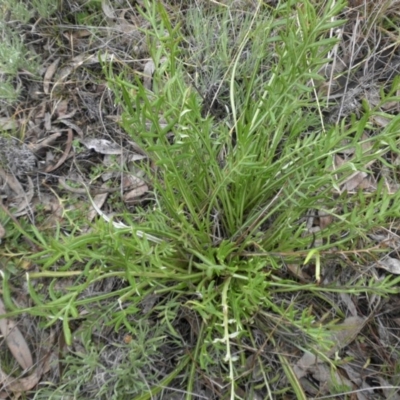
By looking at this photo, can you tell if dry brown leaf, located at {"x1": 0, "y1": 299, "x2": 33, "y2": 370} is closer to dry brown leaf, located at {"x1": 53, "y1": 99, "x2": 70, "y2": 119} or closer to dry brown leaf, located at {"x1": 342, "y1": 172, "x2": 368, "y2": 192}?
dry brown leaf, located at {"x1": 53, "y1": 99, "x2": 70, "y2": 119}

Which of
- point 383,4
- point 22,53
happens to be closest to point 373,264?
point 383,4

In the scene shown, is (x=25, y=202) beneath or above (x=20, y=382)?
above

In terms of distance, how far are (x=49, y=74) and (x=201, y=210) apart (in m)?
0.75

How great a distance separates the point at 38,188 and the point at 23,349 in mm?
464

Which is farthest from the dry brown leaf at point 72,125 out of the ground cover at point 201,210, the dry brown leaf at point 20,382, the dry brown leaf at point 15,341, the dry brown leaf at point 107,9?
the dry brown leaf at point 20,382

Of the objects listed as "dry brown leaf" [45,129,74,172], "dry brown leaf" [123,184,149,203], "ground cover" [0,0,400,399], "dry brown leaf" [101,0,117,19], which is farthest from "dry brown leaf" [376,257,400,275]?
"dry brown leaf" [101,0,117,19]

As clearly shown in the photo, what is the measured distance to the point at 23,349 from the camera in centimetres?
135

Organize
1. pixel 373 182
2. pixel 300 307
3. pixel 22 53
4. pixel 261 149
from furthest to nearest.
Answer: pixel 22 53 → pixel 373 182 → pixel 300 307 → pixel 261 149

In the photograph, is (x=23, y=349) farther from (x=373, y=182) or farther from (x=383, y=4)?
(x=383, y=4)

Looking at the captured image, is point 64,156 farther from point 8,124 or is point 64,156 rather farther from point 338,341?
point 338,341

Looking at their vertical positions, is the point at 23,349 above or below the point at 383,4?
below

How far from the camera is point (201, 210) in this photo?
122cm

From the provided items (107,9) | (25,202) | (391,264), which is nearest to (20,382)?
(25,202)

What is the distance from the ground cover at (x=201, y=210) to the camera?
3.24 ft
